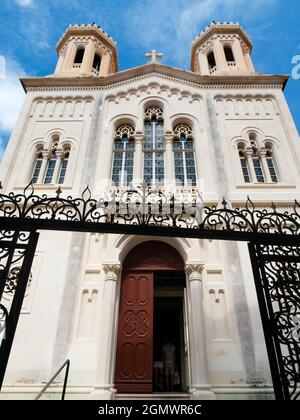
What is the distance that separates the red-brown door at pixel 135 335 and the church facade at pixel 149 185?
0.08 feet

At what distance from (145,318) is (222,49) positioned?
13144 mm

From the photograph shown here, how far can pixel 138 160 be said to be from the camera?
9852 mm

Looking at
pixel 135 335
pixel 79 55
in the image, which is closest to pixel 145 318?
pixel 135 335

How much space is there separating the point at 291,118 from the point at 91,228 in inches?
385

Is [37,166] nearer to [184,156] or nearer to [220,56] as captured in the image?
[184,156]

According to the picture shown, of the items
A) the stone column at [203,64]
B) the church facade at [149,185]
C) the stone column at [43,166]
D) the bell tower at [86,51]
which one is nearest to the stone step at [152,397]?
the church facade at [149,185]

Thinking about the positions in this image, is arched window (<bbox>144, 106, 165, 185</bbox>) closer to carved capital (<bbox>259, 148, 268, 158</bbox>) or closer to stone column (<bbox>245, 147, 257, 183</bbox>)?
stone column (<bbox>245, 147, 257, 183</bbox>)

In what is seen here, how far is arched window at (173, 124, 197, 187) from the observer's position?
952cm

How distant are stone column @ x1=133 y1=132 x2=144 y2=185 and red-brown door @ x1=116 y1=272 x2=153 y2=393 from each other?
311 centimetres

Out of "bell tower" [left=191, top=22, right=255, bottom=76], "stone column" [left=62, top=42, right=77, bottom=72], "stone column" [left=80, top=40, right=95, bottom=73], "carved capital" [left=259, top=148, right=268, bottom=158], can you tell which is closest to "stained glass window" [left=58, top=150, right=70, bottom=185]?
"stone column" [left=80, top=40, right=95, bottom=73]

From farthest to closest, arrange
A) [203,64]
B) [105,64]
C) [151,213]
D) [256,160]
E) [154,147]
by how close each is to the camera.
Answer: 1. [105,64]
2. [203,64]
3. [154,147]
4. [256,160]
5. [151,213]

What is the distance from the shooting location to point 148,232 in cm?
399

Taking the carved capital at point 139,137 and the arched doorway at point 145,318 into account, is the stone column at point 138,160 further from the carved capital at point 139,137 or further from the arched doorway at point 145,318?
the arched doorway at point 145,318

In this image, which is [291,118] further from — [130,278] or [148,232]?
[148,232]
